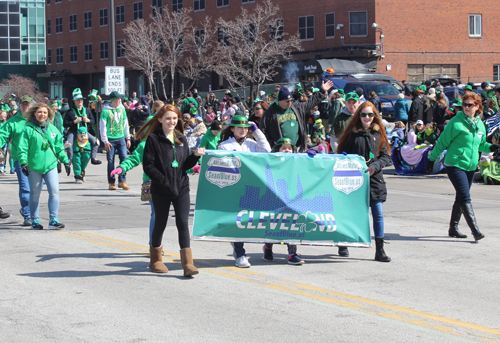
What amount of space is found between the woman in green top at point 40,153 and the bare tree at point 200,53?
4160 cm

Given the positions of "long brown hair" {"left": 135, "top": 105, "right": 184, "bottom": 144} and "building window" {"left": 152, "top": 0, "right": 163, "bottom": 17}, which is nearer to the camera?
"long brown hair" {"left": 135, "top": 105, "right": 184, "bottom": 144}

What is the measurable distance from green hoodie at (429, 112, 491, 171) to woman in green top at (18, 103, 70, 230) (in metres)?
5.30

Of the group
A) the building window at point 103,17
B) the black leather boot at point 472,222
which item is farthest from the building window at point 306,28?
the black leather boot at point 472,222

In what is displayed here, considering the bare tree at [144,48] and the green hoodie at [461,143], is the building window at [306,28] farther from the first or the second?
the green hoodie at [461,143]

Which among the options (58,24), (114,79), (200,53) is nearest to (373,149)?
(114,79)

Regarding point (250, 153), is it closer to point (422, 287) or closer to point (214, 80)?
point (422, 287)

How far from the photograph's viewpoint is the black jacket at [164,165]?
23.2 ft

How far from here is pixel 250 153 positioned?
7609mm

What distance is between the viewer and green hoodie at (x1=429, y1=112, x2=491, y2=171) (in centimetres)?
938

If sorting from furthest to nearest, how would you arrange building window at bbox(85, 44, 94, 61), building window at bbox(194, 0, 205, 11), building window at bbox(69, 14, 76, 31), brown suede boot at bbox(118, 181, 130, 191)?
building window at bbox(69, 14, 76, 31) < building window at bbox(85, 44, 94, 61) < building window at bbox(194, 0, 205, 11) < brown suede boot at bbox(118, 181, 130, 191)

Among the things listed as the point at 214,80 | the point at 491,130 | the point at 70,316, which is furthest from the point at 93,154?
the point at 214,80

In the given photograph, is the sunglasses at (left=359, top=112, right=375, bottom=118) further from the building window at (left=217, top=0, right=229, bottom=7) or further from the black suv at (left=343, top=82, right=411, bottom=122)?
the building window at (left=217, top=0, right=229, bottom=7)

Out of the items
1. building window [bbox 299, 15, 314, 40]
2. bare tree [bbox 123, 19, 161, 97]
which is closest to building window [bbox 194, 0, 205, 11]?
bare tree [bbox 123, 19, 161, 97]

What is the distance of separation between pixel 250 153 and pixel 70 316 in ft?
9.09
